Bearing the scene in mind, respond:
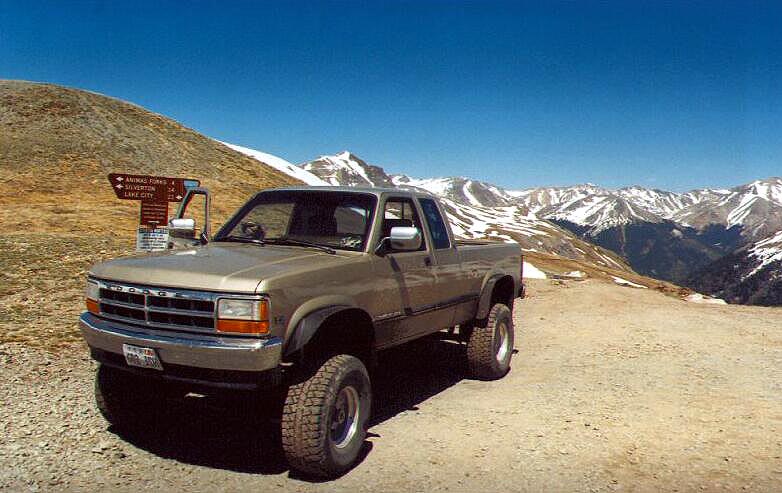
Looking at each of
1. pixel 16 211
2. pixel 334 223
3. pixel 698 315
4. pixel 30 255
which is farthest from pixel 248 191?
pixel 334 223

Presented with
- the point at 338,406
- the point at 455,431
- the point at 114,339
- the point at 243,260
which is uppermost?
the point at 243,260

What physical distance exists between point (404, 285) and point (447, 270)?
1.07 m

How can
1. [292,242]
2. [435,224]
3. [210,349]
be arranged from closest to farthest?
[210,349] < [292,242] < [435,224]

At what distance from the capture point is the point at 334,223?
20.6ft

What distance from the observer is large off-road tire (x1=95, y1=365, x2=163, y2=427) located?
5.57 meters

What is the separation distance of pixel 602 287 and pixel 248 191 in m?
27.9

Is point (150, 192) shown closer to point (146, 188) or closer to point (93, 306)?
point (146, 188)

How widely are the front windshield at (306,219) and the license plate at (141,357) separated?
5.93 feet

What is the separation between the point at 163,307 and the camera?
468 centimetres

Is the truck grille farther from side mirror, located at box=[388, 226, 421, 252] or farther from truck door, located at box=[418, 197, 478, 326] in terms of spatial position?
truck door, located at box=[418, 197, 478, 326]

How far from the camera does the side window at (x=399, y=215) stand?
6.54 meters

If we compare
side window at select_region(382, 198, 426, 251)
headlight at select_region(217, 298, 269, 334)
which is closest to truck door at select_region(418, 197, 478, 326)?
side window at select_region(382, 198, 426, 251)

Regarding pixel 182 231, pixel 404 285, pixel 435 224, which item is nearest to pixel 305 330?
pixel 404 285

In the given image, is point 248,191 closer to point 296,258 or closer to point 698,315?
point 698,315
